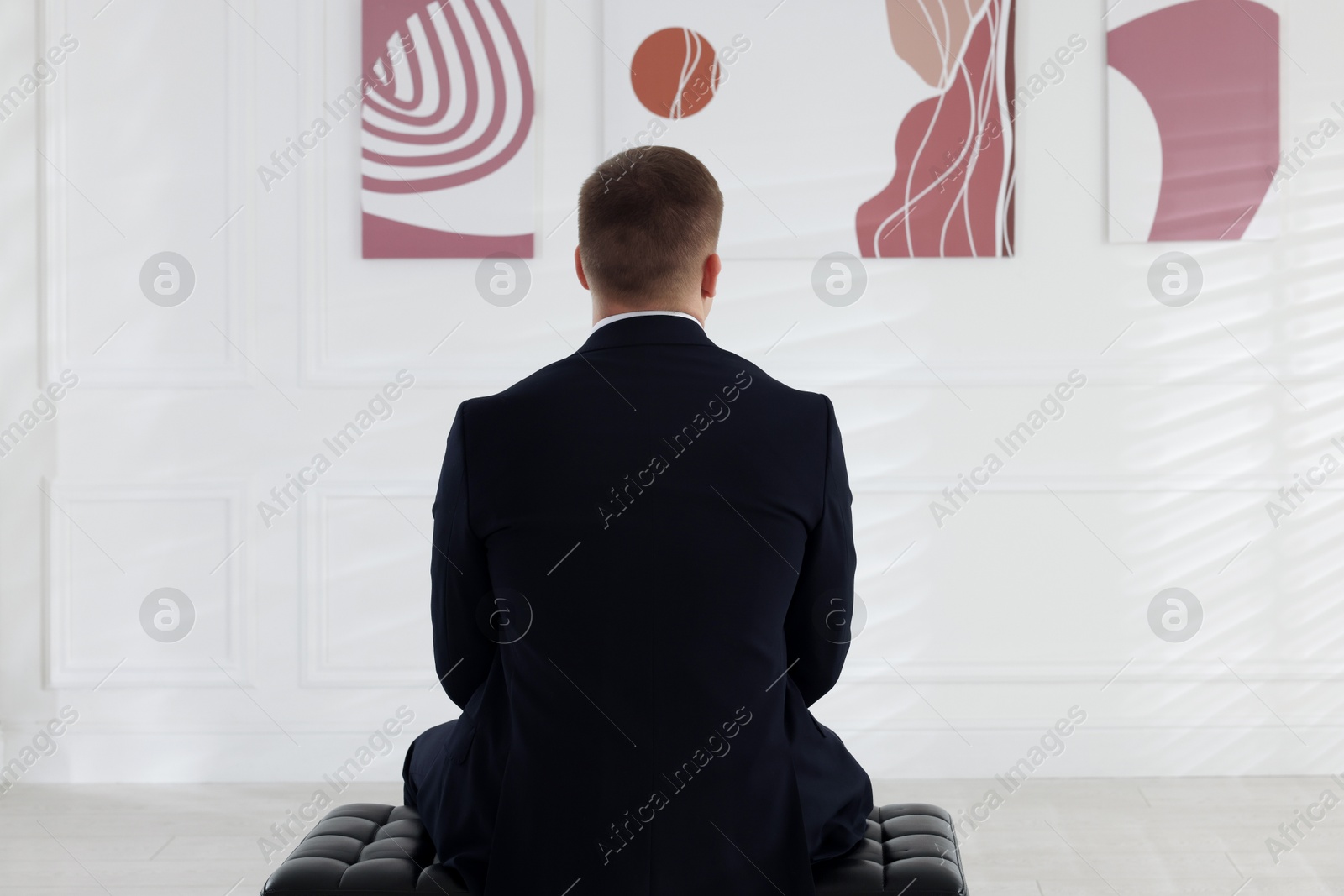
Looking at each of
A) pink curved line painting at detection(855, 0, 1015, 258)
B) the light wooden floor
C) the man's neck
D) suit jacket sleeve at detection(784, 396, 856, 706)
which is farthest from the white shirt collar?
pink curved line painting at detection(855, 0, 1015, 258)

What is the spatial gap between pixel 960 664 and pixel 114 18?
288 centimetres

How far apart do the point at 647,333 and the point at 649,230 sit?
0.12 meters

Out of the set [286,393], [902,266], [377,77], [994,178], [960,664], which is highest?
[377,77]

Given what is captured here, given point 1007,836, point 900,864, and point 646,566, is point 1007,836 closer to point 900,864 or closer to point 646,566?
point 900,864

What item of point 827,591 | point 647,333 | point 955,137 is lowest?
point 827,591

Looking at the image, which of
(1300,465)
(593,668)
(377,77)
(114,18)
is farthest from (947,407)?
(114,18)

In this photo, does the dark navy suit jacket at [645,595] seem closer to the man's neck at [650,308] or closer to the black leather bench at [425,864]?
the man's neck at [650,308]

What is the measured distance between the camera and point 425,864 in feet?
4.79

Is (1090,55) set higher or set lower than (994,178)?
higher

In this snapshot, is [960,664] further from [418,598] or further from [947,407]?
[418,598]

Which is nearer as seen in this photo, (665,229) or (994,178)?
(665,229)

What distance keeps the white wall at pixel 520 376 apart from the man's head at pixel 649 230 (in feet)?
5.69

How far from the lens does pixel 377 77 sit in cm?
301

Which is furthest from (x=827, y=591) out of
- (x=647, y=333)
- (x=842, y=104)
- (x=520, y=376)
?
(x=842, y=104)
